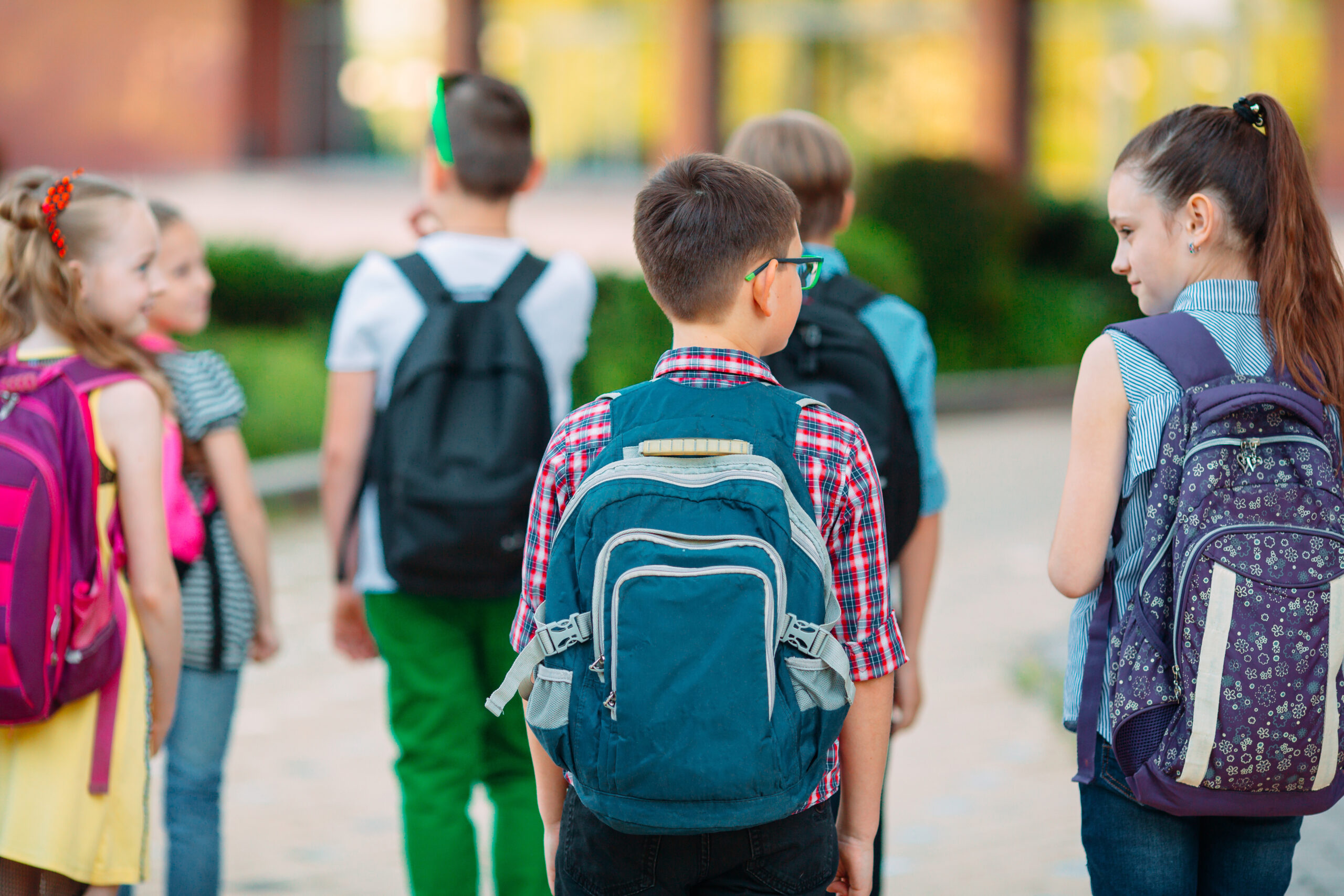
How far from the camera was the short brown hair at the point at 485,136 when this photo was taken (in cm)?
302

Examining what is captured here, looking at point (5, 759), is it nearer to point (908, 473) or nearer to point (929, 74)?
point (908, 473)

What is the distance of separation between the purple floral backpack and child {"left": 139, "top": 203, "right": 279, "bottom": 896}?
1886 millimetres

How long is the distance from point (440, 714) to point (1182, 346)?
1.77 metres

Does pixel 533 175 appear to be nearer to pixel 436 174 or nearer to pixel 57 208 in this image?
pixel 436 174

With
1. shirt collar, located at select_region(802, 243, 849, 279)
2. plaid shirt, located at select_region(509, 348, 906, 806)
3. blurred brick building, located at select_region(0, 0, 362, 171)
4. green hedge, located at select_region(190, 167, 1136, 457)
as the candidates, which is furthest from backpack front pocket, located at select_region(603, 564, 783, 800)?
blurred brick building, located at select_region(0, 0, 362, 171)

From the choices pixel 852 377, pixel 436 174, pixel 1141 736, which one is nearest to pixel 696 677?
pixel 1141 736

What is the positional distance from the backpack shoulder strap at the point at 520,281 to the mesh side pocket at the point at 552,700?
1.26 m

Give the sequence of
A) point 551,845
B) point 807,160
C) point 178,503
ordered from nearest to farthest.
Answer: point 551,845 → point 807,160 → point 178,503

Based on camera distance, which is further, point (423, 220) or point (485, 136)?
point (423, 220)

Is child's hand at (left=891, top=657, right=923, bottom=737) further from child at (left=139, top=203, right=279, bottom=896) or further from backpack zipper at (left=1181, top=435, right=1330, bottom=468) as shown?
child at (left=139, top=203, right=279, bottom=896)

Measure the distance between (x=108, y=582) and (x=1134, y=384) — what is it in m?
1.85

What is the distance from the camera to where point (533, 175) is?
125 inches

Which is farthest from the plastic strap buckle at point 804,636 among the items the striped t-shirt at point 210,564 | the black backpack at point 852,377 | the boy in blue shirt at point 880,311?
the striped t-shirt at point 210,564

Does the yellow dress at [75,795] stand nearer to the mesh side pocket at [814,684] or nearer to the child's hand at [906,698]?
the mesh side pocket at [814,684]
